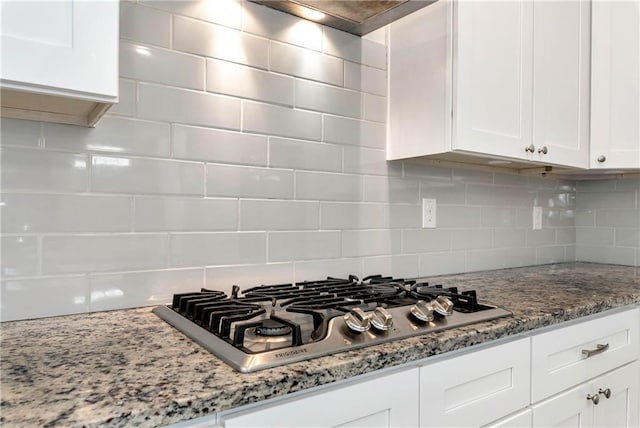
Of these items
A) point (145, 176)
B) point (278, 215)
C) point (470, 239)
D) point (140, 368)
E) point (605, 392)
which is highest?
point (145, 176)

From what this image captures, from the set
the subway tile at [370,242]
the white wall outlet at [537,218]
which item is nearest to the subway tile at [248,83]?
the subway tile at [370,242]

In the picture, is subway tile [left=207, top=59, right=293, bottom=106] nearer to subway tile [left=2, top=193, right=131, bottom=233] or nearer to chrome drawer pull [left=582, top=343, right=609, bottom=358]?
subway tile [left=2, top=193, right=131, bottom=233]

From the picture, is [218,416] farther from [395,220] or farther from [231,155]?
→ [395,220]

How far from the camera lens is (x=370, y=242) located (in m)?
1.56

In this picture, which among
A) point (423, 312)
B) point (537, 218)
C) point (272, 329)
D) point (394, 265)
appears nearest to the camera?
point (272, 329)

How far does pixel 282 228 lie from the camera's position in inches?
53.8

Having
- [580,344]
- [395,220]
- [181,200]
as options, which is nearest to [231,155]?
[181,200]

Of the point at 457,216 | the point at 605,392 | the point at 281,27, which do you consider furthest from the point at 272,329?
the point at 457,216

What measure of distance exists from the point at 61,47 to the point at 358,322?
71 cm

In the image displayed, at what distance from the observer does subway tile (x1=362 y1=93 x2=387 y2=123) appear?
61.1 inches

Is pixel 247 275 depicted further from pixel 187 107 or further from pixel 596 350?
pixel 596 350

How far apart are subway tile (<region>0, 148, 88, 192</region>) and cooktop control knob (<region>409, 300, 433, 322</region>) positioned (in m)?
0.83

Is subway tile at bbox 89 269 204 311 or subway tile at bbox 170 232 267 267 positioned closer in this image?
subway tile at bbox 89 269 204 311

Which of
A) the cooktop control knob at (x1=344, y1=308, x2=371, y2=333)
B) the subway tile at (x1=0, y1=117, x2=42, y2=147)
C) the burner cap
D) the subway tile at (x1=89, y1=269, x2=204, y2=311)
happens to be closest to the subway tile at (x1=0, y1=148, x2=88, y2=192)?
the subway tile at (x1=0, y1=117, x2=42, y2=147)
